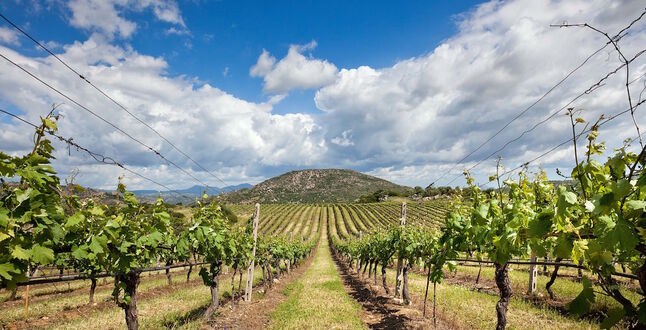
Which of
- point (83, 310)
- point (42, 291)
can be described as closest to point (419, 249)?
point (83, 310)

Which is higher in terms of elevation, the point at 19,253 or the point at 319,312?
the point at 19,253

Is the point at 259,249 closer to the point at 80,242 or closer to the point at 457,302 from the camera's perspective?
the point at 457,302

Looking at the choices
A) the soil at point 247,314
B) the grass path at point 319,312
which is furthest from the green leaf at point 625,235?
the soil at point 247,314

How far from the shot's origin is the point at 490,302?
39.4 feet

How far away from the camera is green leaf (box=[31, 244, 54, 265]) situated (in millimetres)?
2963

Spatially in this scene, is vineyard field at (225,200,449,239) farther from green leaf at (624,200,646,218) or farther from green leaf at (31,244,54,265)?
green leaf at (624,200,646,218)

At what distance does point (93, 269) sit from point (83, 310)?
3449 millimetres

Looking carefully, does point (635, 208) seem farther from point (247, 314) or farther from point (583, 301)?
point (247, 314)

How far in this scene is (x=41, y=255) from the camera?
301cm

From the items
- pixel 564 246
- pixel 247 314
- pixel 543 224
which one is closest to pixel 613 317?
pixel 564 246

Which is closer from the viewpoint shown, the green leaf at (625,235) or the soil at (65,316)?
the green leaf at (625,235)

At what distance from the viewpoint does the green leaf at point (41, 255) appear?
2963mm

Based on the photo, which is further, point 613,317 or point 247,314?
point 247,314

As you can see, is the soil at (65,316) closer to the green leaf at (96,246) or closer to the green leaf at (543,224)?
the green leaf at (96,246)
